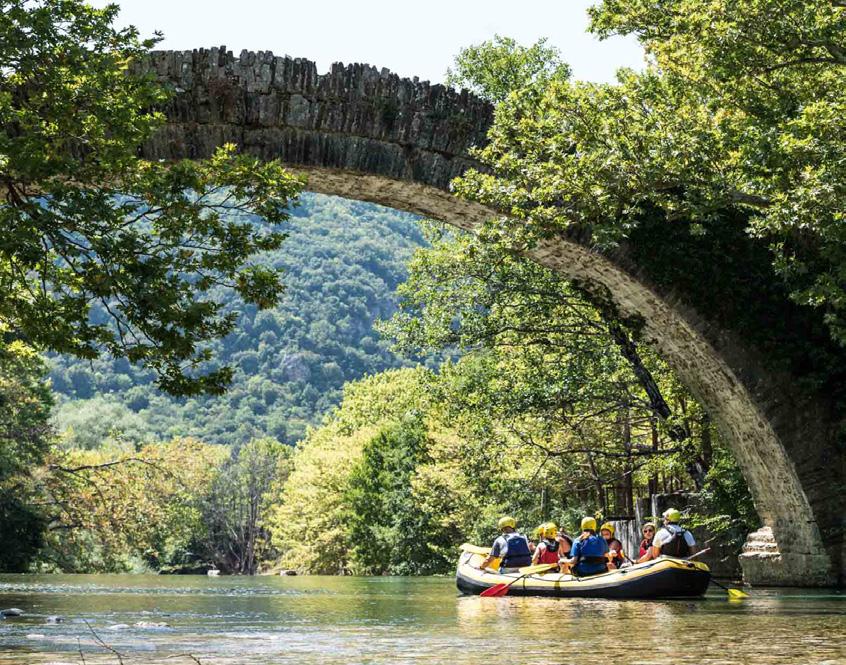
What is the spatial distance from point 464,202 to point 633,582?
4.86m

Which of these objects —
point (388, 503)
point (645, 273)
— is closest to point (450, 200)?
point (645, 273)

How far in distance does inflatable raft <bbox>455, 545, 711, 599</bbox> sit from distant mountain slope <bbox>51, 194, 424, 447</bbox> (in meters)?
129

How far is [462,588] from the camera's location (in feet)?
56.7

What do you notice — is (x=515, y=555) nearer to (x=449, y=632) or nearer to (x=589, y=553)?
(x=589, y=553)

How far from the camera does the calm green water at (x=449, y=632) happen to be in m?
6.71

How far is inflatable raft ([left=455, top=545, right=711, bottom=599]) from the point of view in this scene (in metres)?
14.3

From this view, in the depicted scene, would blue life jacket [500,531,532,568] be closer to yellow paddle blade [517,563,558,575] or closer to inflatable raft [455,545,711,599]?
yellow paddle blade [517,563,558,575]

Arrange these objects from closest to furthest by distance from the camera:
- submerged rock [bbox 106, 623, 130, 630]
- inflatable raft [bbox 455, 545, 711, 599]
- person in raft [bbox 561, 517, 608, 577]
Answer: submerged rock [bbox 106, 623, 130, 630], inflatable raft [bbox 455, 545, 711, 599], person in raft [bbox 561, 517, 608, 577]

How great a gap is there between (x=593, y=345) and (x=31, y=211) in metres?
13.1

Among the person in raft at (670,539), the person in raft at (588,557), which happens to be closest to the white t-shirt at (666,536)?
the person in raft at (670,539)

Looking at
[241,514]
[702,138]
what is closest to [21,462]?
[702,138]

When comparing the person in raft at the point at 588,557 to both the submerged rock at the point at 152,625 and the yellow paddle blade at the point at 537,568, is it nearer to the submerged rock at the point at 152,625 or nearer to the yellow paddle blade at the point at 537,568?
the yellow paddle blade at the point at 537,568

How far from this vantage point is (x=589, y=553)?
16.2 metres

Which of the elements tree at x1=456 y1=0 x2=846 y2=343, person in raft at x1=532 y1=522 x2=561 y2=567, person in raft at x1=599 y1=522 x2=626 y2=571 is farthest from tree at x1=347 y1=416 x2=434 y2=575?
tree at x1=456 y1=0 x2=846 y2=343
